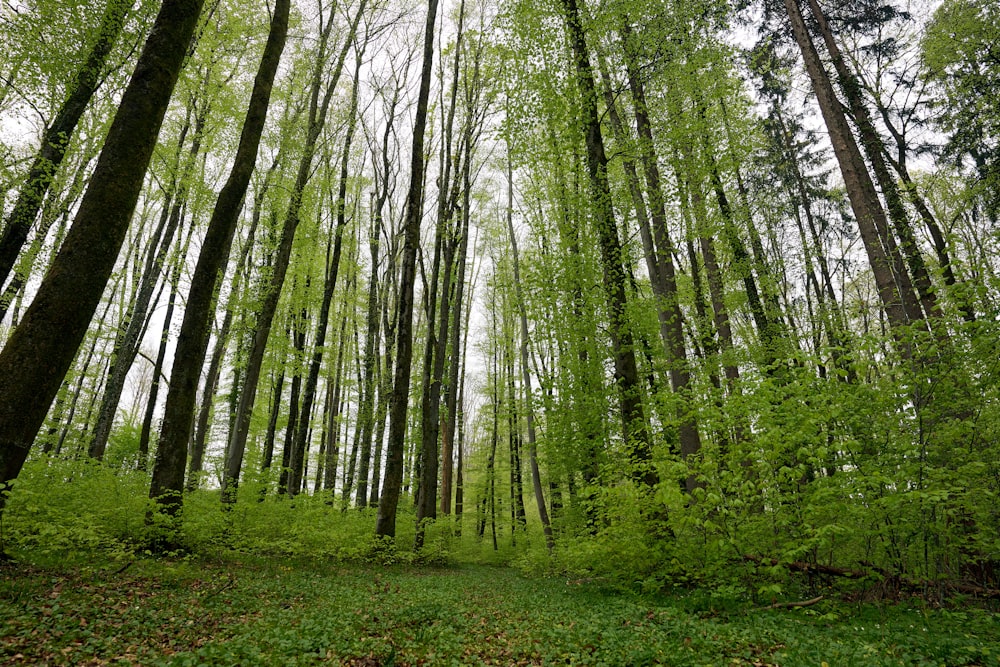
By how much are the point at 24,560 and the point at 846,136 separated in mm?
14371

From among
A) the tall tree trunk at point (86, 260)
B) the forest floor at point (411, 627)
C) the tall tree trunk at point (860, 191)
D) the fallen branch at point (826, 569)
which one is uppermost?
the tall tree trunk at point (860, 191)

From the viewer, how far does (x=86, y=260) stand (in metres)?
4.00

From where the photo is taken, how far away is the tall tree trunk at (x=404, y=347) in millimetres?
10336

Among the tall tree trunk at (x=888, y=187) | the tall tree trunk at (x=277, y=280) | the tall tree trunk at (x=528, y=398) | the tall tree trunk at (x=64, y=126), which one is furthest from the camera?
the tall tree trunk at (x=528, y=398)

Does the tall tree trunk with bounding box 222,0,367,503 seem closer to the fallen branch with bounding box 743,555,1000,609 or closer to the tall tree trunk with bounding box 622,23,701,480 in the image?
the tall tree trunk with bounding box 622,23,701,480

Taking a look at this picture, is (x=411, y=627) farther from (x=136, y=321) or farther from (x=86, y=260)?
(x=136, y=321)

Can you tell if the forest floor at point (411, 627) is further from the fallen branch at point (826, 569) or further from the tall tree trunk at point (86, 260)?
the tall tree trunk at point (86, 260)

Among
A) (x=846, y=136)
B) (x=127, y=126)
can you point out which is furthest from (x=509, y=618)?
(x=846, y=136)

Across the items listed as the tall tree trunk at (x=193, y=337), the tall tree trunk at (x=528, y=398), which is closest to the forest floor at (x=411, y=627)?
the tall tree trunk at (x=193, y=337)

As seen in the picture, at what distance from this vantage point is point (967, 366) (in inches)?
205

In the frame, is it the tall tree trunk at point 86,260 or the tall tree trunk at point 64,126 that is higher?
the tall tree trunk at point 64,126

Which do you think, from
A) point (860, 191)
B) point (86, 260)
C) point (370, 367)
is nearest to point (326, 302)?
point (370, 367)

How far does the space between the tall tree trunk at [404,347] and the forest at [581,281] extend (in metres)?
0.09

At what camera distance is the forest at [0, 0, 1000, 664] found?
16.6ft
